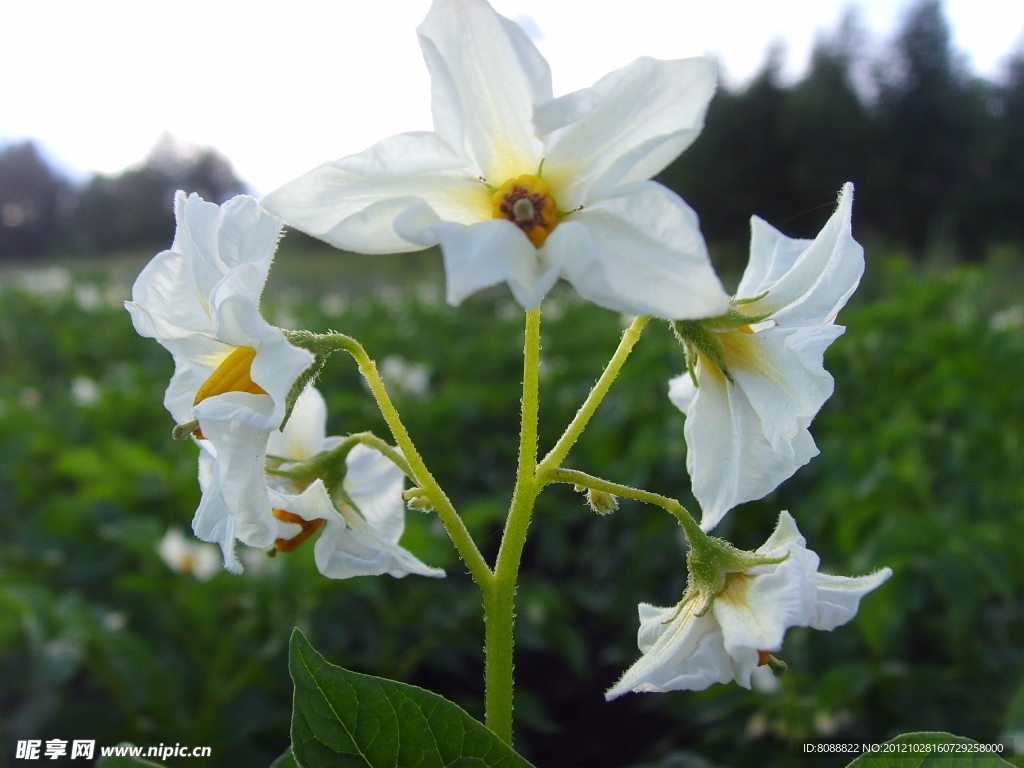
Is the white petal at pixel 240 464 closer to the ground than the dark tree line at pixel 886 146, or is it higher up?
closer to the ground

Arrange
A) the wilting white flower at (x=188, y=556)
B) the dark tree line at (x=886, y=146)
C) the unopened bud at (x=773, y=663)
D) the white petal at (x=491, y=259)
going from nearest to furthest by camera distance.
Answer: the white petal at (x=491, y=259) < the unopened bud at (x=773, y=663) < the wilting white flower at (x=188, y=556) < the dark tree line at (x=886, y=146)

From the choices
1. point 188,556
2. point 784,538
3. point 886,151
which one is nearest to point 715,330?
point 784,538

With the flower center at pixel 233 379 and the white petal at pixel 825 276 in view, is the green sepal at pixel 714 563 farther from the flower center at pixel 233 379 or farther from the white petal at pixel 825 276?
the flower center at pixel 233 379

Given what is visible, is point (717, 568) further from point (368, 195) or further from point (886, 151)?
point (886, 151)

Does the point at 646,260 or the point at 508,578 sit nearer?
the point at 646,260

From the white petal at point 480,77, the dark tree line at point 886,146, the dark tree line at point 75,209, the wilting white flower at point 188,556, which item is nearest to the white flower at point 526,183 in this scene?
the white petal at point 480,77
